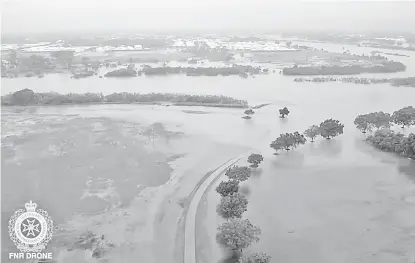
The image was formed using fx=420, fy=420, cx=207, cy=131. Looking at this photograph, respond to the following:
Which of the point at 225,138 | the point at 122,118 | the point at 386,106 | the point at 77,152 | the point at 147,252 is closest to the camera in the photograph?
the point at 147,252

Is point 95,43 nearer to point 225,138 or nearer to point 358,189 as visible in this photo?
point 225,138

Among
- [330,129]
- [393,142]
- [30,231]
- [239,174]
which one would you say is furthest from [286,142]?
[30,231]

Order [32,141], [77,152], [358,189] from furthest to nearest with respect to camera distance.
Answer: [32,141] < [77,152] < [358,189]

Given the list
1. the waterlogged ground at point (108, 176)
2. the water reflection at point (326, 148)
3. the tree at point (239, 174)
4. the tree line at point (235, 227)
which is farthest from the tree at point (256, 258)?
the water reflection at point (326, 148)

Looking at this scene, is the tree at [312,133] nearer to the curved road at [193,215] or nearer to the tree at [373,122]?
the tree at [373,122]

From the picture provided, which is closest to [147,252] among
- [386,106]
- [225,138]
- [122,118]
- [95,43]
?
[225,138]

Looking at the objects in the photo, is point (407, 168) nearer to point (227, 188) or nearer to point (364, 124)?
point (364, 124)
